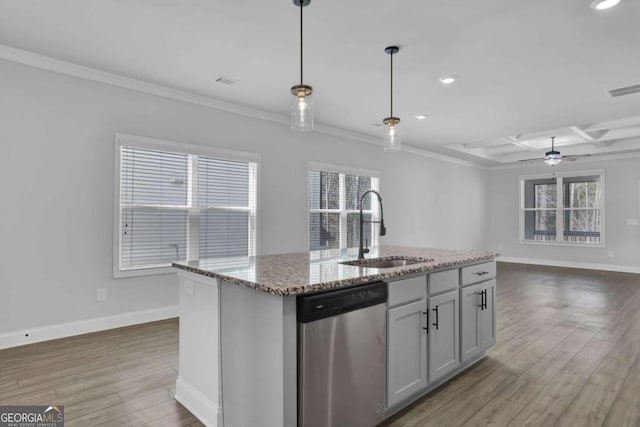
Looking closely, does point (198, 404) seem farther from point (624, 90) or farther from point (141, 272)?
point (624, 90)

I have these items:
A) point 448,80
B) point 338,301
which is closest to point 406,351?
point 338,301

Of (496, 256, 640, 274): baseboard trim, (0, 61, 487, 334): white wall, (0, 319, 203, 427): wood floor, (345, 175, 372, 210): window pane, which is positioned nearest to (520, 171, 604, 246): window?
(496, 256, 640, 274): baseboard trim

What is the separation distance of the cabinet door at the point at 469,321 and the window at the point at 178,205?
2.95 meters

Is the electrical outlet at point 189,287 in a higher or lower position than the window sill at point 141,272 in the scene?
higher

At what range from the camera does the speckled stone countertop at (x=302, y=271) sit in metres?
1.71

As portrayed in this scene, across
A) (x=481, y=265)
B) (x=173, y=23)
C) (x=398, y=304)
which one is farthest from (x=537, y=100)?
(x=173, y=23)

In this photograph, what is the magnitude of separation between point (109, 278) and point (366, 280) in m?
3.07

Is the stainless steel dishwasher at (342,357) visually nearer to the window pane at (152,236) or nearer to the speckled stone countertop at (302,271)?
the speckled stone countertop at (302,271)

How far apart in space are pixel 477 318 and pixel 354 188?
3815mm

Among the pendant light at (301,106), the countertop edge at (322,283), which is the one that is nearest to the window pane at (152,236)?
the countertop edge at (322,283)

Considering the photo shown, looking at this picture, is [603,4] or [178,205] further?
[178,205]

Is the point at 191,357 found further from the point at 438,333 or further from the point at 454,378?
the point at 454,378

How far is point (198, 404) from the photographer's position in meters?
Result: 2.16

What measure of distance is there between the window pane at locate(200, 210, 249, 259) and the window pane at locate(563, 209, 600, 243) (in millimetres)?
8077
